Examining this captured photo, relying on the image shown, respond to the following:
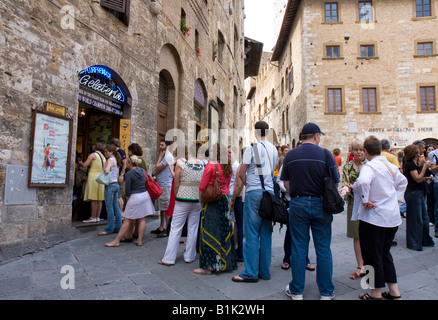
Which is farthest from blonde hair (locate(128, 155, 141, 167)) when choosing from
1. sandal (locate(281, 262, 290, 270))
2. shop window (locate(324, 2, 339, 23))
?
shop window (locate(324, 2, 339, 23))

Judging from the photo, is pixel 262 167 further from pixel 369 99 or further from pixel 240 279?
pixel 369 99

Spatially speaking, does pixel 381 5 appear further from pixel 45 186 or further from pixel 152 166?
pixel 45 186

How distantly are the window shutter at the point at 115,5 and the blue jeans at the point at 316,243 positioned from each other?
5.65 meters

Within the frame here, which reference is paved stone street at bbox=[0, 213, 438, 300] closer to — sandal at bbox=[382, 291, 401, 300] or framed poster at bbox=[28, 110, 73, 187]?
sandal at bbox=[382, 291, 401, 300]

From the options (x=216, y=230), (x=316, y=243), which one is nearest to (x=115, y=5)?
(x=216, y=230)

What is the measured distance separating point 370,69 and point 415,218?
18.3 meters

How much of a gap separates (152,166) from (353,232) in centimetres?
579

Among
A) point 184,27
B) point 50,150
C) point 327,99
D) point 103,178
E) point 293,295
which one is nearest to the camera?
point 293,295

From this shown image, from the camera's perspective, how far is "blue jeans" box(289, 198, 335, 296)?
3.19m

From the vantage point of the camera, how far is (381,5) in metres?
21.1

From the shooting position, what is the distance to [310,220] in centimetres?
325

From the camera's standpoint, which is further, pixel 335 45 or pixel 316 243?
pixel 335 45

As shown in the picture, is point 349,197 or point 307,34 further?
point 307,34

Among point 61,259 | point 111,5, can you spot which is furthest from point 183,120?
point 61,259
